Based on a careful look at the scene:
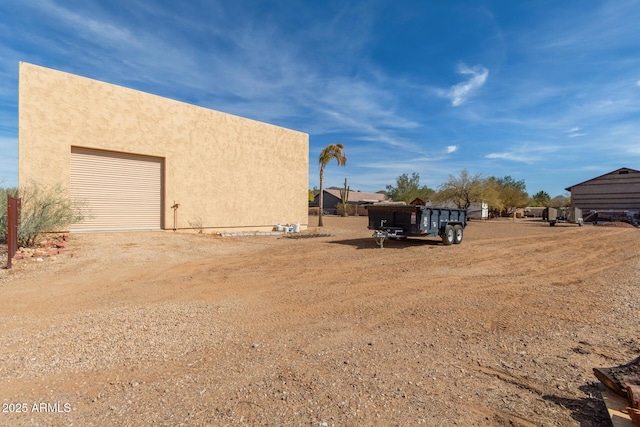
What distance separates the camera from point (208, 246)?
47.6ft

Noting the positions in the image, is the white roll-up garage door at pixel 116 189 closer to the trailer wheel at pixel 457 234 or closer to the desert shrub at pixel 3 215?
the desert shrub at pixel 3 215

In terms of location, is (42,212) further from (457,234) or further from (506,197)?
(506,197)

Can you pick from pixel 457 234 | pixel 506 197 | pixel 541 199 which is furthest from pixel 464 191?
pixel 541 199

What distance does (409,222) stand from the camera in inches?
569

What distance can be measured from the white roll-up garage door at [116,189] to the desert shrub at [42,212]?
64 centimetres

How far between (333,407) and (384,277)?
5.82m

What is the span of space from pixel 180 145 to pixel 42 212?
715 centimetres

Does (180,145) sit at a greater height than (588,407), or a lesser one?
greater

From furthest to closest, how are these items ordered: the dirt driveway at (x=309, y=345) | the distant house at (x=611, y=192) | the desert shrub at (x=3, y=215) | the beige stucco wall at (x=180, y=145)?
the distant house at (x=611, y=192) < the beige stucco wall at (x=180, y=145) < the desert shrub at (x=3, y=215) < the dirt driveway at (x=309, y=345)

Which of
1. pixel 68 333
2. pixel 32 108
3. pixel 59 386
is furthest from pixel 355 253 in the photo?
pixel 32 108

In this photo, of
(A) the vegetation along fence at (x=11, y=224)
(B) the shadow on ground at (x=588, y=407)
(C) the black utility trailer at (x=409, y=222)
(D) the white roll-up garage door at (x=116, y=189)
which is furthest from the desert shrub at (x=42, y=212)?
(B) the shadow on ground at (x=588, y=407)

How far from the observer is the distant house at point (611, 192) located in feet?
141

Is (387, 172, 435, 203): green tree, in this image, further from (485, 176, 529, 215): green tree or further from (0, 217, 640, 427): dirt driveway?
(0, 217, 640, 427): dirt driveway

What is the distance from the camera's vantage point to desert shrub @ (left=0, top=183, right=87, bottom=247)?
453 inches
